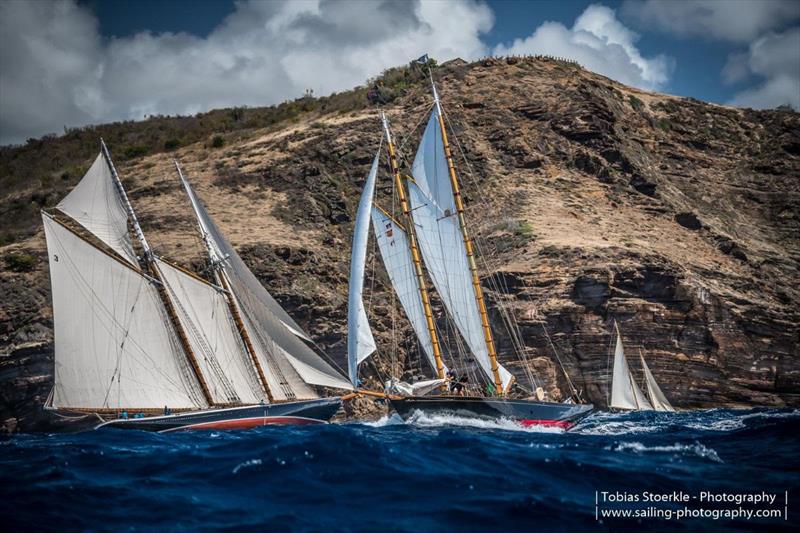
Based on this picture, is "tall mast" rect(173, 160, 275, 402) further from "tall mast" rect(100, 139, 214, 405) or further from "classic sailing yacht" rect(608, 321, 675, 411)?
"classic sailing yacht" rect(608, 321, 675, 411)

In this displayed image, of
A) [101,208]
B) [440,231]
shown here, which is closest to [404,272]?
[440,231]

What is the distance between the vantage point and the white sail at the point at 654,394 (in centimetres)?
4250

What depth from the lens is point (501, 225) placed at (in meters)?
57.2

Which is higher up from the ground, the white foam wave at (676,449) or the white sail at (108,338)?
the white sail at (108,338)

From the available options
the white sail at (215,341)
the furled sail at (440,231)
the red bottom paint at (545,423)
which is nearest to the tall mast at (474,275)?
the furled sail at (440,231)

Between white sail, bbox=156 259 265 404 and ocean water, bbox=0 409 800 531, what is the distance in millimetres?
13600

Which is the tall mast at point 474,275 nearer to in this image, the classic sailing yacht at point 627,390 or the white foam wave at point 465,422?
the white foam wave at point 465,422

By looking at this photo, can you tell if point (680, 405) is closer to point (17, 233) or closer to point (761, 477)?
point (761, 477)

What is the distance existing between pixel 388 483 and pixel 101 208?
85.2ft

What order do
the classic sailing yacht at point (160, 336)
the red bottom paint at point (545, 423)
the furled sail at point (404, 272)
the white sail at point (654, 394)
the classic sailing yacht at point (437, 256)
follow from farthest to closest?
1. the white sail at point (654, 394)
2. the furled sail at point (404, 272)
3. the classic sailing yacht at point (437, 256)
4. the classic sailing yacht at point (160, 336)
5. the red bottom paint at point (545, 423)

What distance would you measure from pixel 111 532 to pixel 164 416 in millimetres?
22245

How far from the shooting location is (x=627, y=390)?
137 ft

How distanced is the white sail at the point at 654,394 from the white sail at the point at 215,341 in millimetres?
23371

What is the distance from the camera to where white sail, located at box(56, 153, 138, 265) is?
113ft
